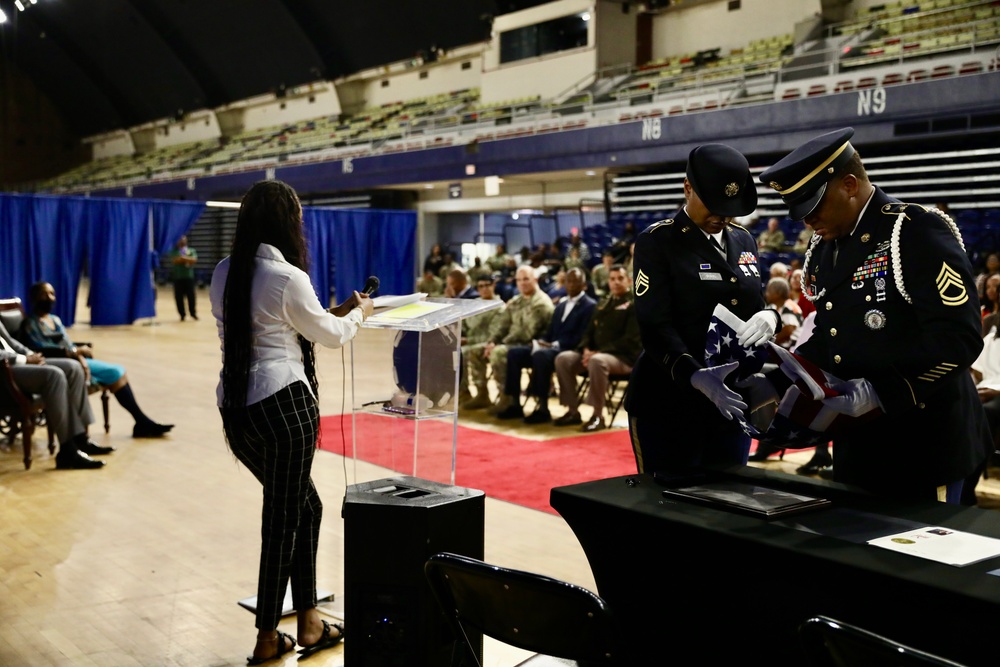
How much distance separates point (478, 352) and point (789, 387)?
19.2 feet

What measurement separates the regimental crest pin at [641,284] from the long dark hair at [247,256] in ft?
3.15

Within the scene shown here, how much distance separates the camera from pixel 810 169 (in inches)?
76.4

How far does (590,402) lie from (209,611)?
13.2 ft

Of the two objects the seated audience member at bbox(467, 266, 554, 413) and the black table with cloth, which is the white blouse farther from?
the seated audience member at bbox(467, 266, 554, 413)

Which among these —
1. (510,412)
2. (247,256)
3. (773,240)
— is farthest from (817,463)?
(773,240)

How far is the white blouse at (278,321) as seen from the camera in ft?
8.32

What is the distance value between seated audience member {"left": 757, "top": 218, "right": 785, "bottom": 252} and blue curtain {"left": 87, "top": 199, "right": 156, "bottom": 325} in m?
8.86

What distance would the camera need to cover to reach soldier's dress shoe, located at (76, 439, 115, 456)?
5.70 m

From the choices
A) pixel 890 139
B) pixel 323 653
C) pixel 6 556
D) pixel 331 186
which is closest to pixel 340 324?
pixel 323 653

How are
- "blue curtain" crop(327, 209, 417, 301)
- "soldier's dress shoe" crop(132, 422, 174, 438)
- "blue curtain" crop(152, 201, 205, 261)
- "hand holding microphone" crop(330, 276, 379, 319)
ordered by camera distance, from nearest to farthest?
"hand holding microphone" crop(330, 276, 379, 319) → "soldier's dress shoe" crop(132, 422, 174, 438) → "blue curtain" crop(152, 201, 205, 261) → "blue curtain" crop(327, 209, 417, 301)

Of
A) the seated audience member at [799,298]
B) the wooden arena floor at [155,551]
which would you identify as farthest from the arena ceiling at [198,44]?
the wooden arena floor at [155,551]

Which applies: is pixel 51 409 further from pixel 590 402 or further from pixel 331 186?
pixel 331 186

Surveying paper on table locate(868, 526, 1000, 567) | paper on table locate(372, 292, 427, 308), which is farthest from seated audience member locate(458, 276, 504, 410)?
paper on table locate(868, 526, 1000, 567)

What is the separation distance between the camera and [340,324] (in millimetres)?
2615
